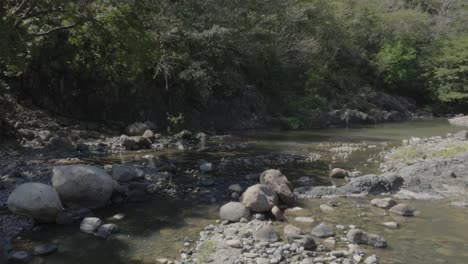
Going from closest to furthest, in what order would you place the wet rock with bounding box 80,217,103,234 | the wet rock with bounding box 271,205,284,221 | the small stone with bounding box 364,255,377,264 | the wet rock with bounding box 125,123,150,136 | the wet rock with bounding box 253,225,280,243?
1. the small stone with bounding box 364,255,377,264
2. the wet rock with bounding box 253,225,280,243
3. the wet rock with bounding box 80,217,103,234
4. the wet rock with bounding box 271,205,284,221
5. the wet rock with bounding box 125,123,150,136

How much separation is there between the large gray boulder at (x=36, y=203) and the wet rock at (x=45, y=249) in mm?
1286

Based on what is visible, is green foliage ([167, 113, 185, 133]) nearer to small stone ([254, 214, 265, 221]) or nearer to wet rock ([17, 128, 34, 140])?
wet rock ([17, 128, 34, 140])

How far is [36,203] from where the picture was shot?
30.4 ft

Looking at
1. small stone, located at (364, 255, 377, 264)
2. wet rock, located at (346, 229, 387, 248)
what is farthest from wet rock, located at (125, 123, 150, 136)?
small stone, located at (364, 255, 377, 264)

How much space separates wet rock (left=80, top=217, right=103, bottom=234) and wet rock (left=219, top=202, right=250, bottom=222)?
2.70 meters

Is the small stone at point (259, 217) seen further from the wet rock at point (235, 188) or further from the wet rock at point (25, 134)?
the wet rock at point (25, 134)

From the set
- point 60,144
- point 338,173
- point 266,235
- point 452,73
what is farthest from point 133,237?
A: point 452,73

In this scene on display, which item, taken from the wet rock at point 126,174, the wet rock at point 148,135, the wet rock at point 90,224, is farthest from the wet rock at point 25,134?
the wet rock at point 90,224

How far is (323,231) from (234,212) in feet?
6.84

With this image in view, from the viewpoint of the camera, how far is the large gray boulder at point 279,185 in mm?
11297

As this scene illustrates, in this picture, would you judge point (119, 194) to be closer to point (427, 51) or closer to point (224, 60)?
point (224, 60)

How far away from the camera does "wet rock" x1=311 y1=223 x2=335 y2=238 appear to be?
8898mm

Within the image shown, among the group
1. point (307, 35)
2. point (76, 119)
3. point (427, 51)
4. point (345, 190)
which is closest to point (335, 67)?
point (307, 35)

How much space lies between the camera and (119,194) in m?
11.4
